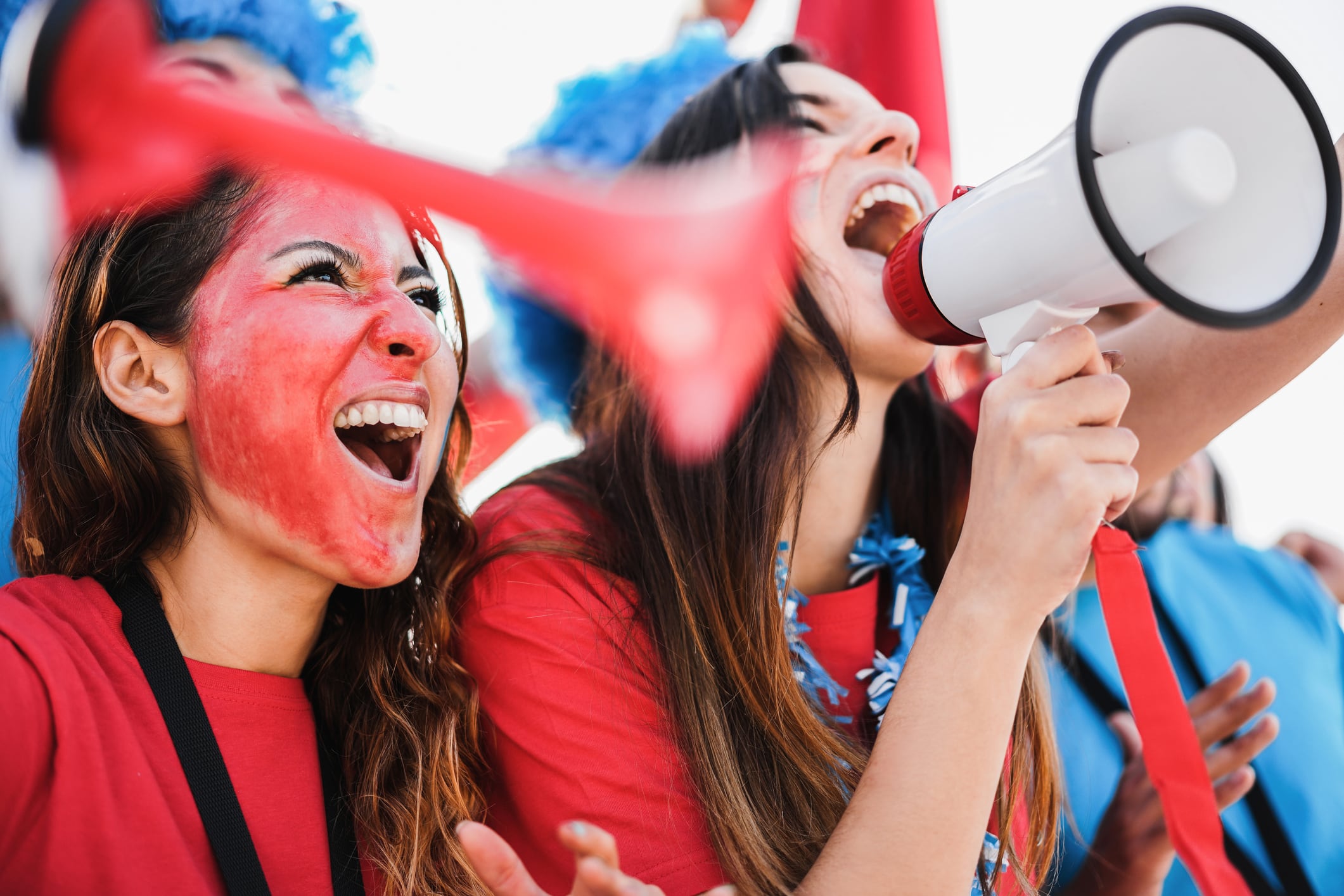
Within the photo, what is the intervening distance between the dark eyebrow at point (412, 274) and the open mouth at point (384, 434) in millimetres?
173

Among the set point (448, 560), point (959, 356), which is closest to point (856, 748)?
point (448, 560)

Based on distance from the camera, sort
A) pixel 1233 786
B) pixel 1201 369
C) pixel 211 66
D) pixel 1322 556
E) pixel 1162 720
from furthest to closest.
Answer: pixel 1322 556, pixel 211 66, pixel 1233 786, pixel 1201 369, pixel 1162 720

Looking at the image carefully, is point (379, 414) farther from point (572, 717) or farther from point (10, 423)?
point (10, 423)

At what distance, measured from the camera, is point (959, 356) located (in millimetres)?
2307

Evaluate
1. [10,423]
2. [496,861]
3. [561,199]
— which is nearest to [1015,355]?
[496,861]

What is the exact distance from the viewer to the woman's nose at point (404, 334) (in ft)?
3.92

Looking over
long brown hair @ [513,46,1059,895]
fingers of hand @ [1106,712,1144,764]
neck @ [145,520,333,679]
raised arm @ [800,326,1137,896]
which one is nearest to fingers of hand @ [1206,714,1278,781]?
fingers of hand @ [1106,712,1144,764]

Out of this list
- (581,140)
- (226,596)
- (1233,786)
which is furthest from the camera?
(581,140)

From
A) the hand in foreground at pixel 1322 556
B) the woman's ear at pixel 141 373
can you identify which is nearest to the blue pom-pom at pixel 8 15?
the woman's ear at pixel 141 373

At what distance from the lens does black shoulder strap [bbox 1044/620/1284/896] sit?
6.01 feet

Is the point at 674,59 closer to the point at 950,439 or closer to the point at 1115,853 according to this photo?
the point at 950,439

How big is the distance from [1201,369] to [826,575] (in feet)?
1.93

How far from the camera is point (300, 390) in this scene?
114cm

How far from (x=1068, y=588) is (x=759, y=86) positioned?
88 centimetres
